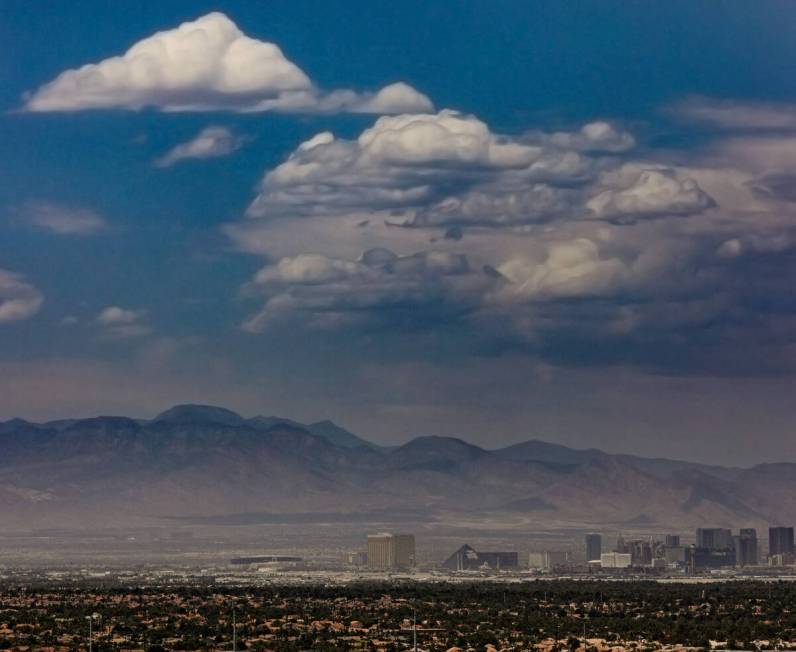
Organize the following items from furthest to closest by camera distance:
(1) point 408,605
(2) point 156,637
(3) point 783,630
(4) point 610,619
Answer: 1. (1) point 408,605
2. (4) point 610,619
3. (3) point 783,630
4. (2) point 156,637

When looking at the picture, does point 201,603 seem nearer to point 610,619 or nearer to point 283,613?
point 283,613

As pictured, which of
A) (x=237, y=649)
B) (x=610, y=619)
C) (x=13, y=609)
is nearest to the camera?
(x=237, y=649)

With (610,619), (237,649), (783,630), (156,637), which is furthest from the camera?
(610,619)

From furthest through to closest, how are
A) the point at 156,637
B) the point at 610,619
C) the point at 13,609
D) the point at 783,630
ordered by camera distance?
the point at 13,609
the point at 610,619
the point at 783,630
the point at 156,637

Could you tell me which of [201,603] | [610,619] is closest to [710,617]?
[610,619]

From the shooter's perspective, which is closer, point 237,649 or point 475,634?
point 237,649

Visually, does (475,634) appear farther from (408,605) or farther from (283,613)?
(408,605)

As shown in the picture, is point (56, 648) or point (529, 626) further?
point (529, 626)

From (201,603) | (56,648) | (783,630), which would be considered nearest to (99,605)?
(201,603)

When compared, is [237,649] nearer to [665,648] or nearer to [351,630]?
[351,630]
